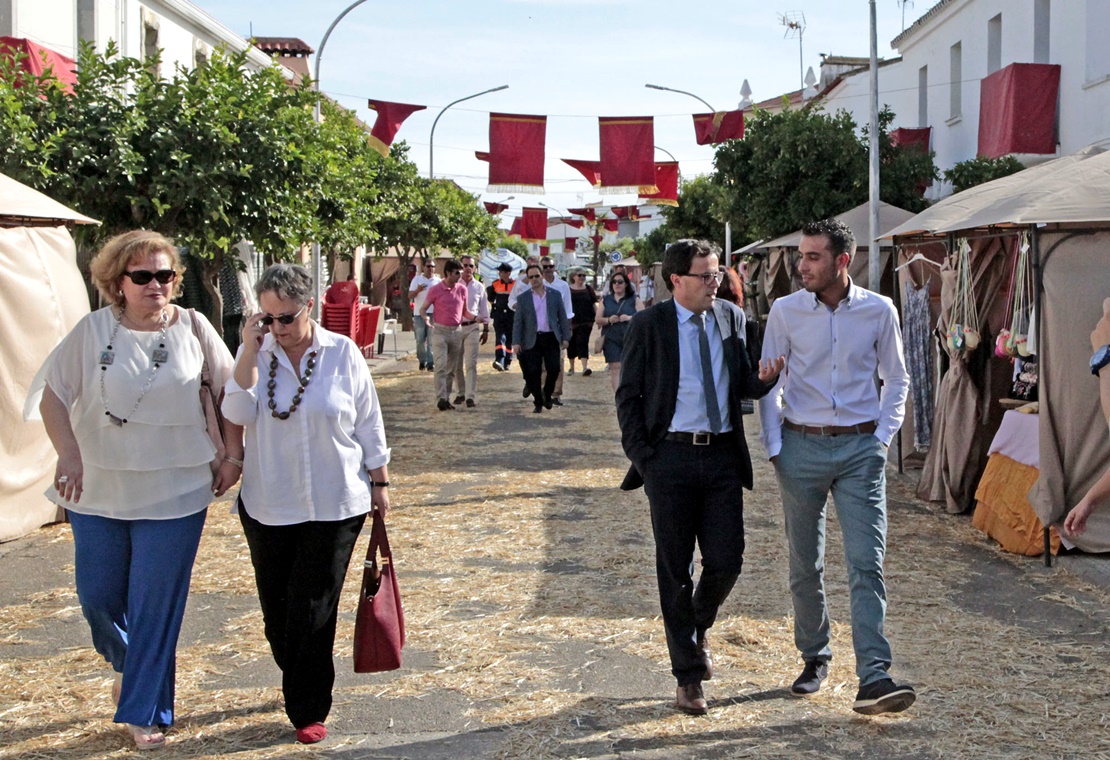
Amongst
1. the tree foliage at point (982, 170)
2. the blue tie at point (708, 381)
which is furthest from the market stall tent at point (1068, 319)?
the tree foliage at point (982, 170)

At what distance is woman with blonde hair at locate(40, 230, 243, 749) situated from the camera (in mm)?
4516

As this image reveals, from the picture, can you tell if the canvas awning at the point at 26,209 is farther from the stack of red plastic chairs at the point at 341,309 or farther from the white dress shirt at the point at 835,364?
the stack of red plastic chairs at the point at 341,309

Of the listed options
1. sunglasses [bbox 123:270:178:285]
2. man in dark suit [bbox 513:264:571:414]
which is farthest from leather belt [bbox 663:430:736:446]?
man in dark suit [bbox 513:264:571:414]

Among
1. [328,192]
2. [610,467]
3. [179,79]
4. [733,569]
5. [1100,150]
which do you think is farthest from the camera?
[328,192]

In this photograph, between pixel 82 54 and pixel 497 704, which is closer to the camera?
pixel 497 704

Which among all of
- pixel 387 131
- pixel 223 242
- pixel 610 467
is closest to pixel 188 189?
pixel 223 242

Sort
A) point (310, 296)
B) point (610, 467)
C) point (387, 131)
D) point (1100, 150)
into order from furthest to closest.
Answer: point (387, 131) < point (610, 467) < point (1100, 150) < point (310, 296)

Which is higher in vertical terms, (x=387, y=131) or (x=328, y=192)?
(x=387, y=131)

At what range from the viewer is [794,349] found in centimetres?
515

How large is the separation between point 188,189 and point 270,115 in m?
1.39

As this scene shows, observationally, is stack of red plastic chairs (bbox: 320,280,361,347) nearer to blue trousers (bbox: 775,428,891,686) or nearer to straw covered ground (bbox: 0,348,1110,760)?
straw covered ground (bbox: 0,348,1110,760)

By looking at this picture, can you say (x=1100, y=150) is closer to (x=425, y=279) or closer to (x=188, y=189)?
(x=188, y=189)

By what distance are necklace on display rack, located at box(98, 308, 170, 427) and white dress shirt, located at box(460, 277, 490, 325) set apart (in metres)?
11.7

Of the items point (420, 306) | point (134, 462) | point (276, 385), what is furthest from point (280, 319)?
point (420, 306)
